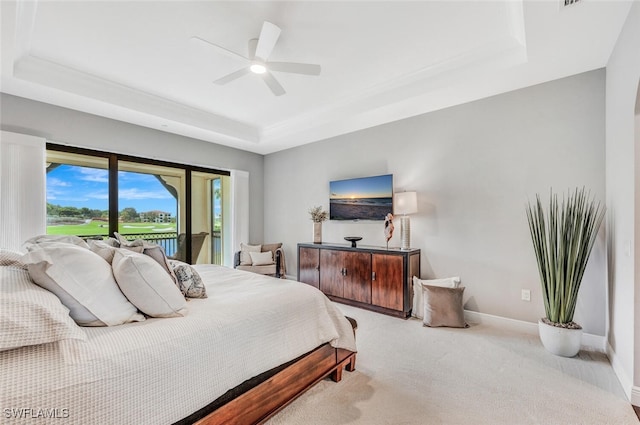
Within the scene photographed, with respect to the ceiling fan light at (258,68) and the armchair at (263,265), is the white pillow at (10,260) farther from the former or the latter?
the armchair at (263,265)

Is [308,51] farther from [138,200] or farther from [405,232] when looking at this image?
[138,200]

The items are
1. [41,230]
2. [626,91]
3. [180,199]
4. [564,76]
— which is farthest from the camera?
[180,199]

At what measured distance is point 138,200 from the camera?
432 centimetres

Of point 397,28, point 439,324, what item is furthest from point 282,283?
point 397,28

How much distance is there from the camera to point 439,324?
314 centimetres

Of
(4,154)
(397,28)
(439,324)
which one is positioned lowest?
(439,324)

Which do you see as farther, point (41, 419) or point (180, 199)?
point (180, 199)

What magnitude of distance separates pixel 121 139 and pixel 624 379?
5.75 metres

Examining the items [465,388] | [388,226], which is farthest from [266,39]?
[465,388]

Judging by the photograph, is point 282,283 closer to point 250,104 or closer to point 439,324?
point 439,324

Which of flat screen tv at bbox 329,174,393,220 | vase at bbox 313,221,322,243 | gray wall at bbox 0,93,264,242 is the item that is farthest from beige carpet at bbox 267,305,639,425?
gray wall at bbox 0,93,264,242

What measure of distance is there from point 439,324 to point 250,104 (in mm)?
3632

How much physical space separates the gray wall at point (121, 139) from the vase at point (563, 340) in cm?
468

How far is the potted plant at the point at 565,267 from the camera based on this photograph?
7.89ft
